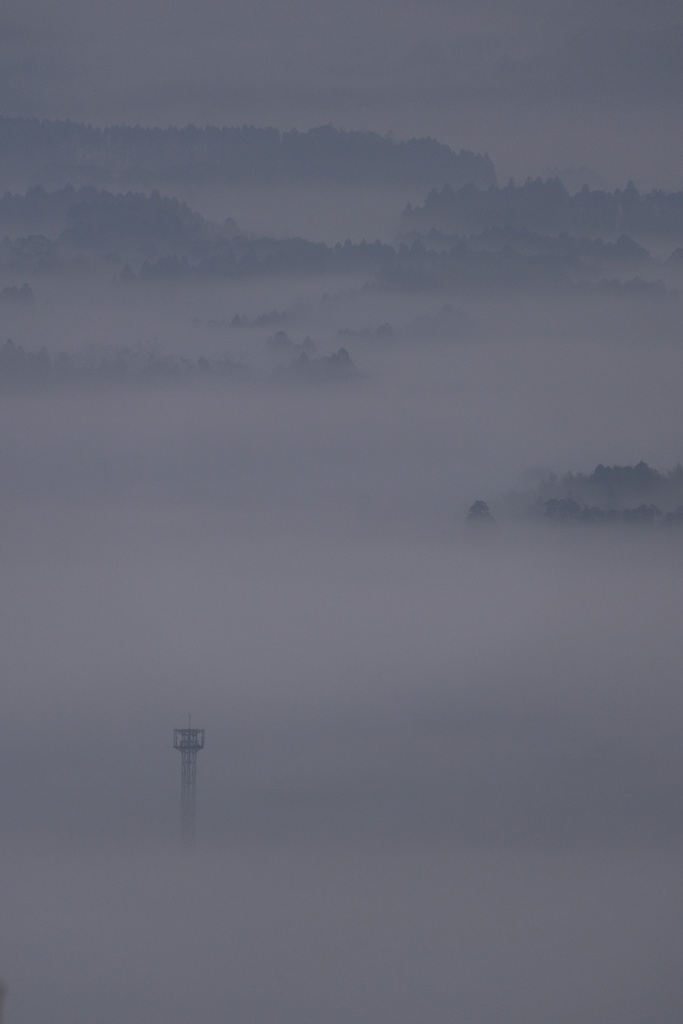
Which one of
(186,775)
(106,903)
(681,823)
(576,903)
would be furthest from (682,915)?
(186,775)

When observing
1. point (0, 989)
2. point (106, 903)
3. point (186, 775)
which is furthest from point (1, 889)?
point (0, 989)

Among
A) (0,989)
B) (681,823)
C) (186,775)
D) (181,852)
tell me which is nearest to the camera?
(0,989)

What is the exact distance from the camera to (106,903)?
12294 cm

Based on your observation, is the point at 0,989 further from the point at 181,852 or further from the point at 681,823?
the point at 681,823

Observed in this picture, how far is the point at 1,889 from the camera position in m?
126

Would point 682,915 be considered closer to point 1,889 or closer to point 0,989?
point 1,889

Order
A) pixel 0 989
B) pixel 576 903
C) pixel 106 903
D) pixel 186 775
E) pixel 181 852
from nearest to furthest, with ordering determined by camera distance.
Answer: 1. pixel 0 989
2. pixel 186 775
3. pixel 181 852
4. pixel 106 903
5. pixel 576 903

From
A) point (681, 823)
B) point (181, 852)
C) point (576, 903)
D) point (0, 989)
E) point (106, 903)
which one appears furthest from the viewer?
point (681, 823)

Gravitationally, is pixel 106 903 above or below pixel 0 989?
above

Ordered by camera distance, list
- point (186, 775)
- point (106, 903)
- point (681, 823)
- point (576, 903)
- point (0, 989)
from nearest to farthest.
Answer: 1. point (0, 989)
2. point (186, 775)
3. point (106, 903)
4. point (576, 903)
5. point (681, 823)

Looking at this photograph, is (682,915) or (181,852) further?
(682,915)

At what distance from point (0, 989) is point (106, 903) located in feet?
297

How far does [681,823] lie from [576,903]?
15.3 m

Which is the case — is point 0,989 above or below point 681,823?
below
